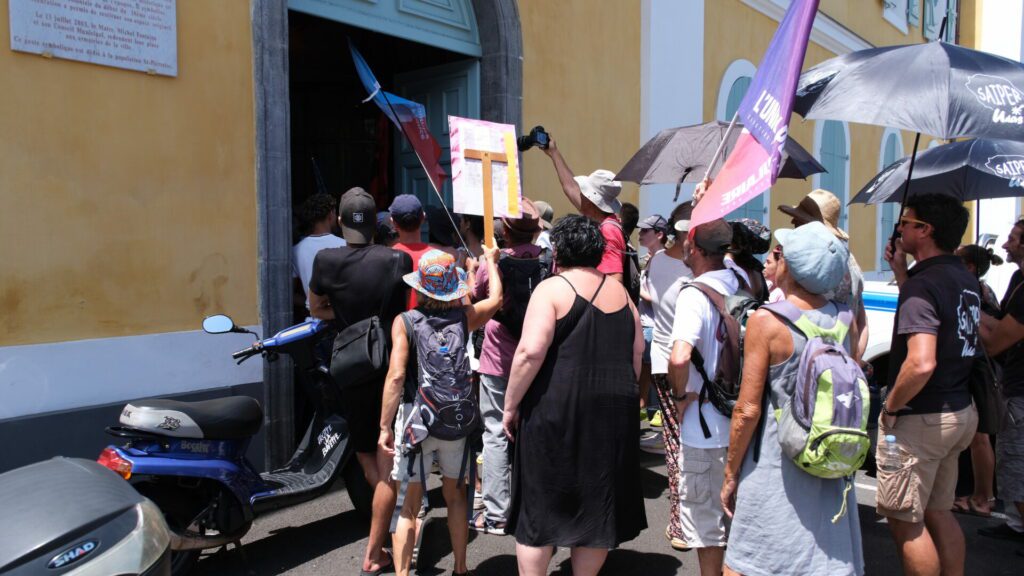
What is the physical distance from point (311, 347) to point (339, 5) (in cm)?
283

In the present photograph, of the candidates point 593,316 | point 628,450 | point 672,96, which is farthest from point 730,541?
point 672,96

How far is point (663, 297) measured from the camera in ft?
16.1

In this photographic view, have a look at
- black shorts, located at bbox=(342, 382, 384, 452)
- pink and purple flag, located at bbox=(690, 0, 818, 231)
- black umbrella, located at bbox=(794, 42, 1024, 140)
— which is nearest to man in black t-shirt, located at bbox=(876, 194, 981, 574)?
black umbrella, located at bbox=(794, 42, 1024, 140)

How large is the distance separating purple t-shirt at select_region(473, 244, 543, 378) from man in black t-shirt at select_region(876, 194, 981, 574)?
5.80 feet

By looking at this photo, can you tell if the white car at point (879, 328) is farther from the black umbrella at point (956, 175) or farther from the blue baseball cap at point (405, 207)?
the blue baseball cap at point (405, 207)

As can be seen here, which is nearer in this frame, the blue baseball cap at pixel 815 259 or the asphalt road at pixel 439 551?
the blue baseball cap at pixel 815 259

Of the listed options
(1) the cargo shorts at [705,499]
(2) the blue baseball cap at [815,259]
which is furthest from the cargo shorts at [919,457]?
(2) the blue baseball cap at [815,259]

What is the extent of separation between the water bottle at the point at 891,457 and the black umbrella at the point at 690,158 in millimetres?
2713

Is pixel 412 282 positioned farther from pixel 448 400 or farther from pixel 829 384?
pixel 829 384

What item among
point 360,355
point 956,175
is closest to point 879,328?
point 956,175

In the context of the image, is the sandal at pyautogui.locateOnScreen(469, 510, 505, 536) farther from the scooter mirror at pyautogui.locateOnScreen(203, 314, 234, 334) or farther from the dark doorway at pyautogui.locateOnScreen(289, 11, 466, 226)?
the dark doorway at pyautogui.locateOnScreen(289, 11, 466, 226)

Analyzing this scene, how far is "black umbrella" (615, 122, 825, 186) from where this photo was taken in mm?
5762

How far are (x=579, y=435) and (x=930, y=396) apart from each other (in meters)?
1.42

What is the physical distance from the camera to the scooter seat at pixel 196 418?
3523mm
